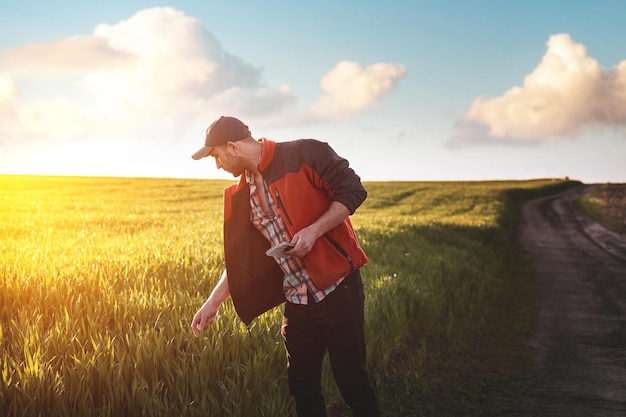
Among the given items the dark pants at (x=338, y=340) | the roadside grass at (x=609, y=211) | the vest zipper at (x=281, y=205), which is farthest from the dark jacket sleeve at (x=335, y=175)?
the roadside grass at (x=609, y=211)

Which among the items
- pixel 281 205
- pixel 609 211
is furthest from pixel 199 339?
pixel 609 211

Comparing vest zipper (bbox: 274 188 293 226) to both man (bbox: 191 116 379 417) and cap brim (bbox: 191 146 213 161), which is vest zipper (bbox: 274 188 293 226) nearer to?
man (bbox: 191 116 379 417)

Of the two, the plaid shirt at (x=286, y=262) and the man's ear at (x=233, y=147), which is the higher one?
the man's ear at (x=233, y=147)

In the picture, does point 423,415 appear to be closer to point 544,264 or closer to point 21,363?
point 21,363

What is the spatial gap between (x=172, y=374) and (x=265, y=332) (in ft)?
4.21

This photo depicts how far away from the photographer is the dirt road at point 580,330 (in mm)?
6090

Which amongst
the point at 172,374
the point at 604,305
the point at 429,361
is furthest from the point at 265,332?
the point at 604,305

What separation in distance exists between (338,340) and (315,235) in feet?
2.53

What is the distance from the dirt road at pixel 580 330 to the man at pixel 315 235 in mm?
3052

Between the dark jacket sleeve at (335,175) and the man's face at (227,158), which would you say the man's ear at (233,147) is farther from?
the dark jacket sleeve at (335,175)

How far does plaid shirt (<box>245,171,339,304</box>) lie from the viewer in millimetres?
A: 3764

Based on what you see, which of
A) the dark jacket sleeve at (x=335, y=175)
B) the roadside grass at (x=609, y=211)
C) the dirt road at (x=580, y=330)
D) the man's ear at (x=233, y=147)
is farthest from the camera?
the roadside grass at (x=609, y=211)

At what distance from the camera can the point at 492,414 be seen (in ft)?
18.9

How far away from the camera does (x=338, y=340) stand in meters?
3.77
